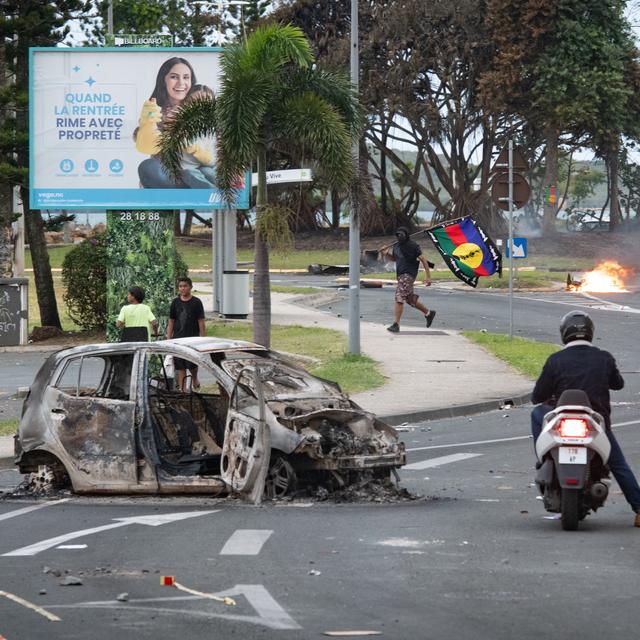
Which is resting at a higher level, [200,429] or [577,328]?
[577,328]

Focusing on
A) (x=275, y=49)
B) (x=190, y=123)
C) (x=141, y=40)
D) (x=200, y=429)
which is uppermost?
(x=141, y=40)

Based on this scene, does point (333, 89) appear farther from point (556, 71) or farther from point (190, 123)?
point (556, 71)

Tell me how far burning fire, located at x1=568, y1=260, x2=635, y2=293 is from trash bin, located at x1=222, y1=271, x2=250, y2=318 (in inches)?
556

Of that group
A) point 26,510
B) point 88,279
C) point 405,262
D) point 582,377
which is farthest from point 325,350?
point 582,377

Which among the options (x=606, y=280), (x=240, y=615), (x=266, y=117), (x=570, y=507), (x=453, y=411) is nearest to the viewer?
(x=240, y=615)

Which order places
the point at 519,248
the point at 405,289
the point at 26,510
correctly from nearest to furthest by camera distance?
the point at 26,510 < the point at 405,289 < the point at 519,248

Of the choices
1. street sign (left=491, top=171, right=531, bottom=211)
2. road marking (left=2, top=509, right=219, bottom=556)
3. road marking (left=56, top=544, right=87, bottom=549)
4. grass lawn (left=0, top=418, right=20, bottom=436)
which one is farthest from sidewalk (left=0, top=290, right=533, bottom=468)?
road marking (left=56, top=544, right=87, bottom=549)

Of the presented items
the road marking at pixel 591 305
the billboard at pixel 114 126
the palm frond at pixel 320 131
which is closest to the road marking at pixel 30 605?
the palm frond at pixel 320 131

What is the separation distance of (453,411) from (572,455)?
922cm

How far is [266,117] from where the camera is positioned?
21953 mm

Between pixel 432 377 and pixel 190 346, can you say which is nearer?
pixel 190 346

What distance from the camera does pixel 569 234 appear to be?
228 ft

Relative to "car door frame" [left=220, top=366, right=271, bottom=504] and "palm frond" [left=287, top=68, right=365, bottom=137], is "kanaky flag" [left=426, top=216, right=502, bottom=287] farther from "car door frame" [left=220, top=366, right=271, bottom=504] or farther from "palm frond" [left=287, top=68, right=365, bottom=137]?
"car door frame" [left=220, top=366, right=271, bottom=504]

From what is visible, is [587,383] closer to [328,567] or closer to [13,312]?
[328,567]
